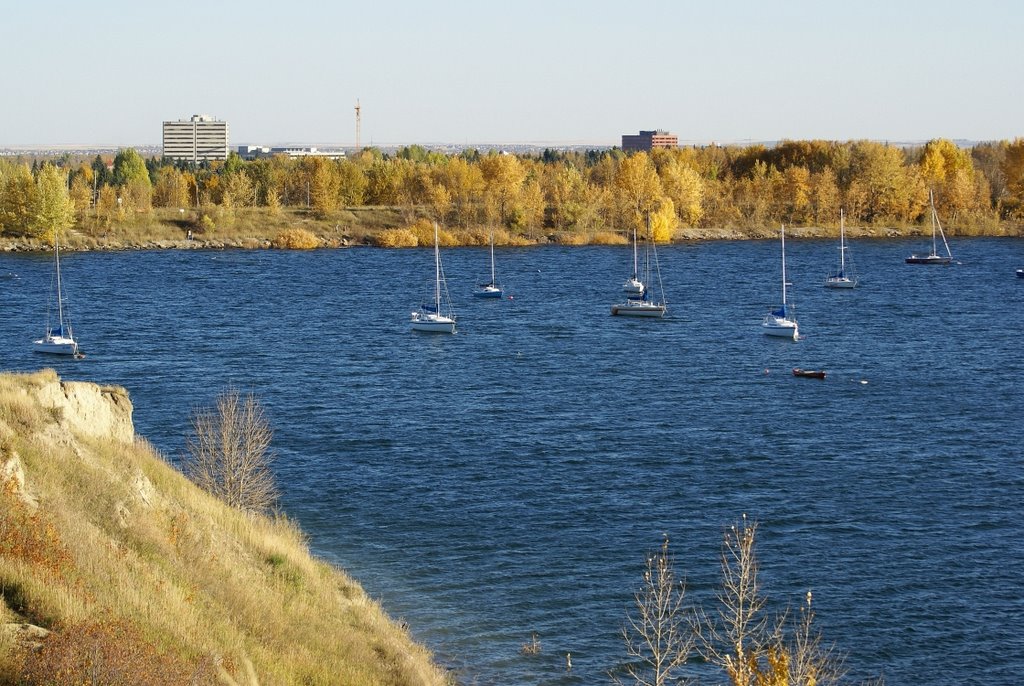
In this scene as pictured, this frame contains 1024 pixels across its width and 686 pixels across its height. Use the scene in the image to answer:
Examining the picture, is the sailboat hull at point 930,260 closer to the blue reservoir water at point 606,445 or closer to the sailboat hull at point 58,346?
the blue reservoir water at point 606,445

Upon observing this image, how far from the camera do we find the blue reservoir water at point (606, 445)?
3922 centimetres

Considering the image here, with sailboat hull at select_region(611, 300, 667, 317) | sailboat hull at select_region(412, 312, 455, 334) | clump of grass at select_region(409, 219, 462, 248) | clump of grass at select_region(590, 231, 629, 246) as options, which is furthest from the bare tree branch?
clump of grass at select_region(590, 231, 629, 246)

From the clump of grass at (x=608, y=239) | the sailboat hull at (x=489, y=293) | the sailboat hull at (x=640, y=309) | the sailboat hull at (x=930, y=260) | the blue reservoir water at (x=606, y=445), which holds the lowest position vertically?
the blue reservoir water at (x=606, y=445)

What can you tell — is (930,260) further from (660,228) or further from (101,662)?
(101,662)

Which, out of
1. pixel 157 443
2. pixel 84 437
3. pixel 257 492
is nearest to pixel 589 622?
pixel 257 492

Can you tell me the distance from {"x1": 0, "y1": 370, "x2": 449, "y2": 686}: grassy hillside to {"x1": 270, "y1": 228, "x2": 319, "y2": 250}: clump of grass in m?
148

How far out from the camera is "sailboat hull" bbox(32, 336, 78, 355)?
8525cm

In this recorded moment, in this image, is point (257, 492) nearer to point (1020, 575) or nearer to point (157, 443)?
point (157, 443)

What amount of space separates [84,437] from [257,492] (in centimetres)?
1046

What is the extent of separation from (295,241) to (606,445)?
13396cm

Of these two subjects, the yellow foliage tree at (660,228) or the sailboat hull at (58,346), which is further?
the yellow foliage tree at (660,228)

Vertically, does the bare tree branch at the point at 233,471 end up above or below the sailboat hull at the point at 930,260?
below

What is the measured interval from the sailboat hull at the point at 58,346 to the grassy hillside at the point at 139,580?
158ft

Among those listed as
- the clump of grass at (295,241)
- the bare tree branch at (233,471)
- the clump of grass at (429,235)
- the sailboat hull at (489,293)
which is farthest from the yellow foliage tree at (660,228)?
the bare tree branch at (233,471)
